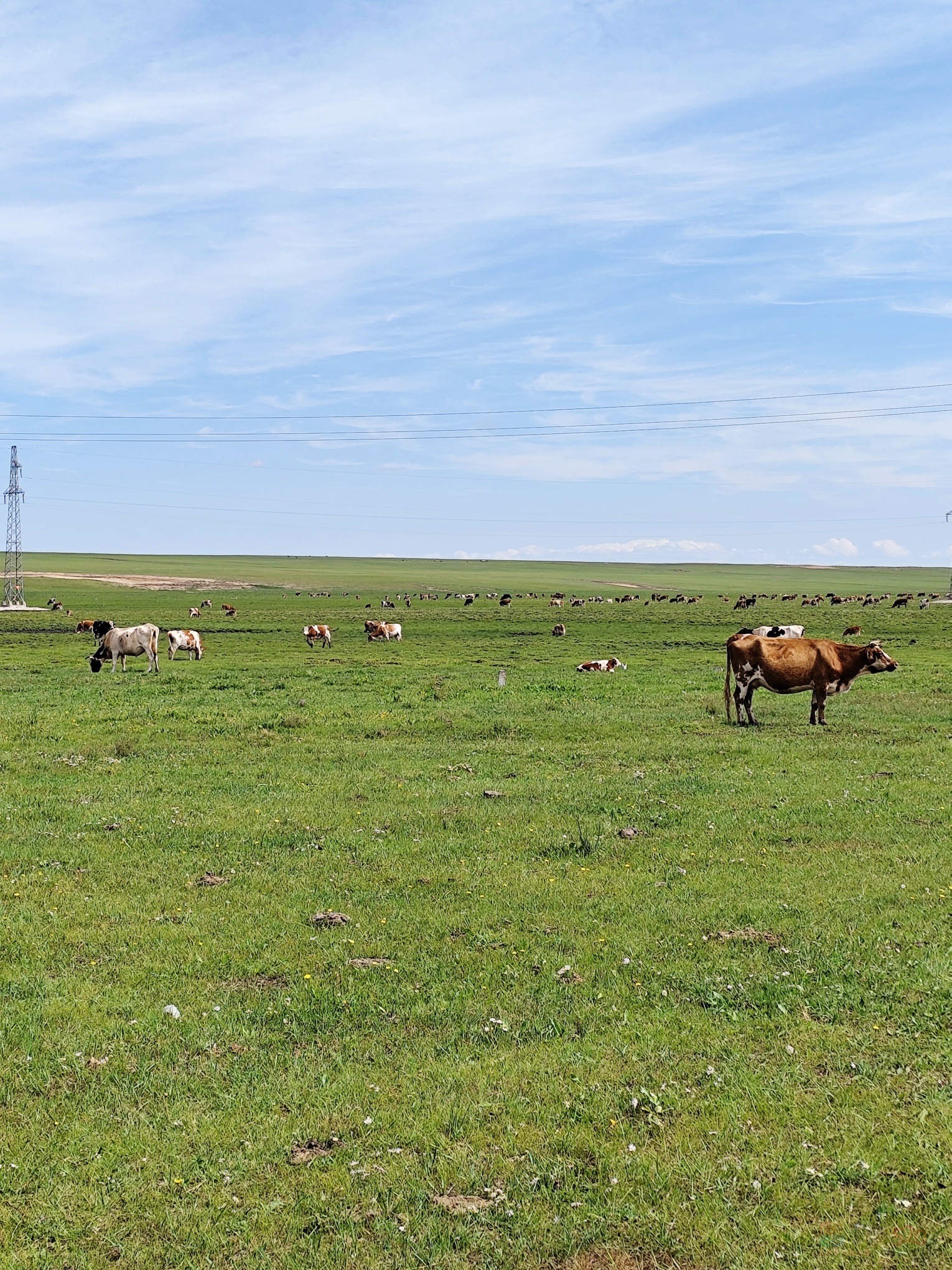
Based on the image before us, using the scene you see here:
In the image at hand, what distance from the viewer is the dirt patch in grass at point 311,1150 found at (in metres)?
6.59

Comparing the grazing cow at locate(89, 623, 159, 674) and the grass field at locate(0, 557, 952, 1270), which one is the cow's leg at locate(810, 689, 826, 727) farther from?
the grazing cow at locate(89, 623, 159, 674)

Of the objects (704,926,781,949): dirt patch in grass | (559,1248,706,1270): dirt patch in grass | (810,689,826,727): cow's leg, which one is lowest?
(559,1248,706,1270): dirt patch in grass

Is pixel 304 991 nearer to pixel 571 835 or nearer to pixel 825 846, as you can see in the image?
pixel 571 835

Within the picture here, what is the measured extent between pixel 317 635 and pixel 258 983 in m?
48.6

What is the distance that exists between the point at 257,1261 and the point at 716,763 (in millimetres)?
15509

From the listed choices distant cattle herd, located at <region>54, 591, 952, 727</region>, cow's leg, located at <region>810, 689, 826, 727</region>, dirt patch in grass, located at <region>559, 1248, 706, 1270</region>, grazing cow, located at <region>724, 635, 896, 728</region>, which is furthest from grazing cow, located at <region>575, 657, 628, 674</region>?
dirt patch in grass, located at <region>559, 1248, 706, 1270</region>

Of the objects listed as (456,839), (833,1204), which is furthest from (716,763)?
(833,1204)

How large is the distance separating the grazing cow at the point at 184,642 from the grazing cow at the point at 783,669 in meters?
29.5

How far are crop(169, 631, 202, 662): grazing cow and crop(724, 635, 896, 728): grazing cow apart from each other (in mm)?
29456

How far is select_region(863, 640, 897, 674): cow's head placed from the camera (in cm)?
2694

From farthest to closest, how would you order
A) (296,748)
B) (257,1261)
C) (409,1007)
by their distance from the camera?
(296,748), (409,1007), (257,1261)

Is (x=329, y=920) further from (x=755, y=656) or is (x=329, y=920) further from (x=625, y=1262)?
(x=755, y=656)

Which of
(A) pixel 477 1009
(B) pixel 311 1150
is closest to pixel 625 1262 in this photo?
(B) pixel 311 1150

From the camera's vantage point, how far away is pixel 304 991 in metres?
9.15
